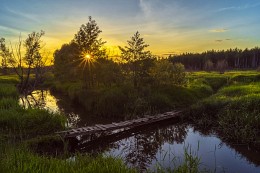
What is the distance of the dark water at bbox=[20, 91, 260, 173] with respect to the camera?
1271 centimetres

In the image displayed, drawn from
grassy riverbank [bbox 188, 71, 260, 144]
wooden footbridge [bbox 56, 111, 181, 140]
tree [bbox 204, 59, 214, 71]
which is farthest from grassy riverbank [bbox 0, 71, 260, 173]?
tree [bbox 204, 59, 214, 71]

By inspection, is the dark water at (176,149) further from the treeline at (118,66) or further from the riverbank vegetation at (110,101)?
the treeline at (118,66)

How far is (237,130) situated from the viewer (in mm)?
16719

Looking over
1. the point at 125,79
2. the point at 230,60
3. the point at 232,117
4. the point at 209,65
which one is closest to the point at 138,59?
the point at 125,79

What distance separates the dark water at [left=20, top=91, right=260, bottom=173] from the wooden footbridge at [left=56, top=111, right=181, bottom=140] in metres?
0.69

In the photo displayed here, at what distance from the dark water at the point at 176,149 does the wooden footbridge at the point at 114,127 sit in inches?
27.3

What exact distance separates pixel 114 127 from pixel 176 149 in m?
4.87

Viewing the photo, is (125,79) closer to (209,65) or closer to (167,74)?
(167,74)

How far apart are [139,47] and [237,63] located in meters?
102

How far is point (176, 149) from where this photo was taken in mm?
15242

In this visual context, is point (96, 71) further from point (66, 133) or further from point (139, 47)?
point (66, 133)

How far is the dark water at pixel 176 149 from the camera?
1271 cm

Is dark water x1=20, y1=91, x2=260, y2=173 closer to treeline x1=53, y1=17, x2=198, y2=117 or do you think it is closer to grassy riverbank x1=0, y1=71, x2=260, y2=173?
grassy riverbank x1=0, y1=71, x2=260, y2=173

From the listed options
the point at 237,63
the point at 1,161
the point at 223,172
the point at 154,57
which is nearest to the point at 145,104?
the point at 154,57
